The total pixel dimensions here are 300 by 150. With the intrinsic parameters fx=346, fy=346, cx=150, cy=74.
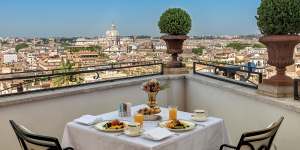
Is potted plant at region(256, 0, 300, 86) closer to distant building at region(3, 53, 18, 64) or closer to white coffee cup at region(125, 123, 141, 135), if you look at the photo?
white coffee cup at region(125, 123, 141, 135)

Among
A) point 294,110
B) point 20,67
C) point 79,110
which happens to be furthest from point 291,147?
point 20,67

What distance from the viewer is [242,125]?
3.76m

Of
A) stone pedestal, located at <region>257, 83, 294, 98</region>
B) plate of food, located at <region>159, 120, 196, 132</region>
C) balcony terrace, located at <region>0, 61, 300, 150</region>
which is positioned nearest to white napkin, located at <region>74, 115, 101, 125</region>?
plate of food, located at <region>159, 120, 196, 132</region>

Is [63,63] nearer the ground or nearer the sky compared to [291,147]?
nearer the sky

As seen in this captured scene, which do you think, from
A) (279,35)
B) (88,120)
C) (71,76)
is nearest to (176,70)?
(71,76)

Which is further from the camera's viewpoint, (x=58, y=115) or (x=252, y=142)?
(x=58, y=115)

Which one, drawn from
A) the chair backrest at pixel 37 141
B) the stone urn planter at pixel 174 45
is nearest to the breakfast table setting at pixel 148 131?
the chair backrest at pixel 37 141

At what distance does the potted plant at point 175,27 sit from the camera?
15.5 feet

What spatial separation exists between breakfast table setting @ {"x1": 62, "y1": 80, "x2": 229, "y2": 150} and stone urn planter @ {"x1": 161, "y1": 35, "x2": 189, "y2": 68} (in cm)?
173

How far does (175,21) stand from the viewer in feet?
15.5

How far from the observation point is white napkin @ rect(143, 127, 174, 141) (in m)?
2.44

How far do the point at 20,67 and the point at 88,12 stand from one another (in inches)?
71.3

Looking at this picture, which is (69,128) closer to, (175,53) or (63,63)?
(63,63)

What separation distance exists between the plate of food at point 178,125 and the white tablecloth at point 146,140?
4 centimetres
